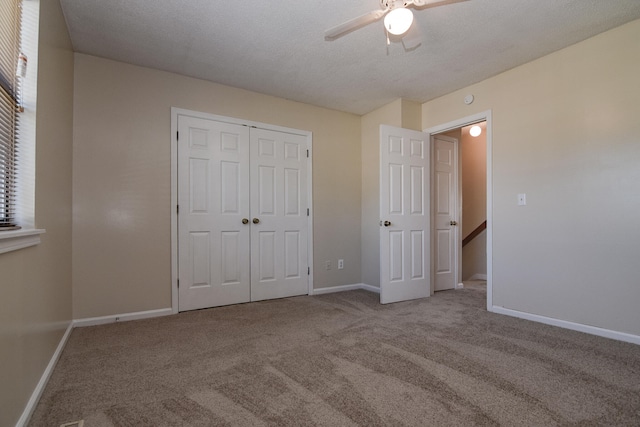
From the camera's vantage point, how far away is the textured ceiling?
7.61 feet

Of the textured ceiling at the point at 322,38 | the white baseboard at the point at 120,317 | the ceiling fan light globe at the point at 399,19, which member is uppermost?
the textured ceiling at the point at 322,38

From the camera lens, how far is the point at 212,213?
11.6ft

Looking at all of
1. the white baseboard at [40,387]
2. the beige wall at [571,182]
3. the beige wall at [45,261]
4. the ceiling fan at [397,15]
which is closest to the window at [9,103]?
the beige wall at [45,261]

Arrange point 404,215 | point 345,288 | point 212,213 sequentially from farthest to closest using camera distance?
point 345,288, point 404,215, point 212,213

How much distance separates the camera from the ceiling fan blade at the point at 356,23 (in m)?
2.05

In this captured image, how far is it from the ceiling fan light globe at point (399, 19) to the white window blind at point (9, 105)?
1.97 metres

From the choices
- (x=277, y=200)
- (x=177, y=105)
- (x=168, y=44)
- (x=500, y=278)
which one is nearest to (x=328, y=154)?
(x=277, y=200)

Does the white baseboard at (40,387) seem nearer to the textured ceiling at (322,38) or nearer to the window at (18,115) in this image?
the window at (18,115)

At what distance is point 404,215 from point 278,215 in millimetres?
1534

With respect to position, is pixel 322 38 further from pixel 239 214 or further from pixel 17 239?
pixel 17 239

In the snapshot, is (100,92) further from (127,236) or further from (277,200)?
(277,200)

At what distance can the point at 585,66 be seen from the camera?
2721 millimetres

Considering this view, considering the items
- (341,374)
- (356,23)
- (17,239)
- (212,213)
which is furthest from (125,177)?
(341,374)

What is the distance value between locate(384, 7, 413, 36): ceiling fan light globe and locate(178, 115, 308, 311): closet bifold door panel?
2168 millimetres
